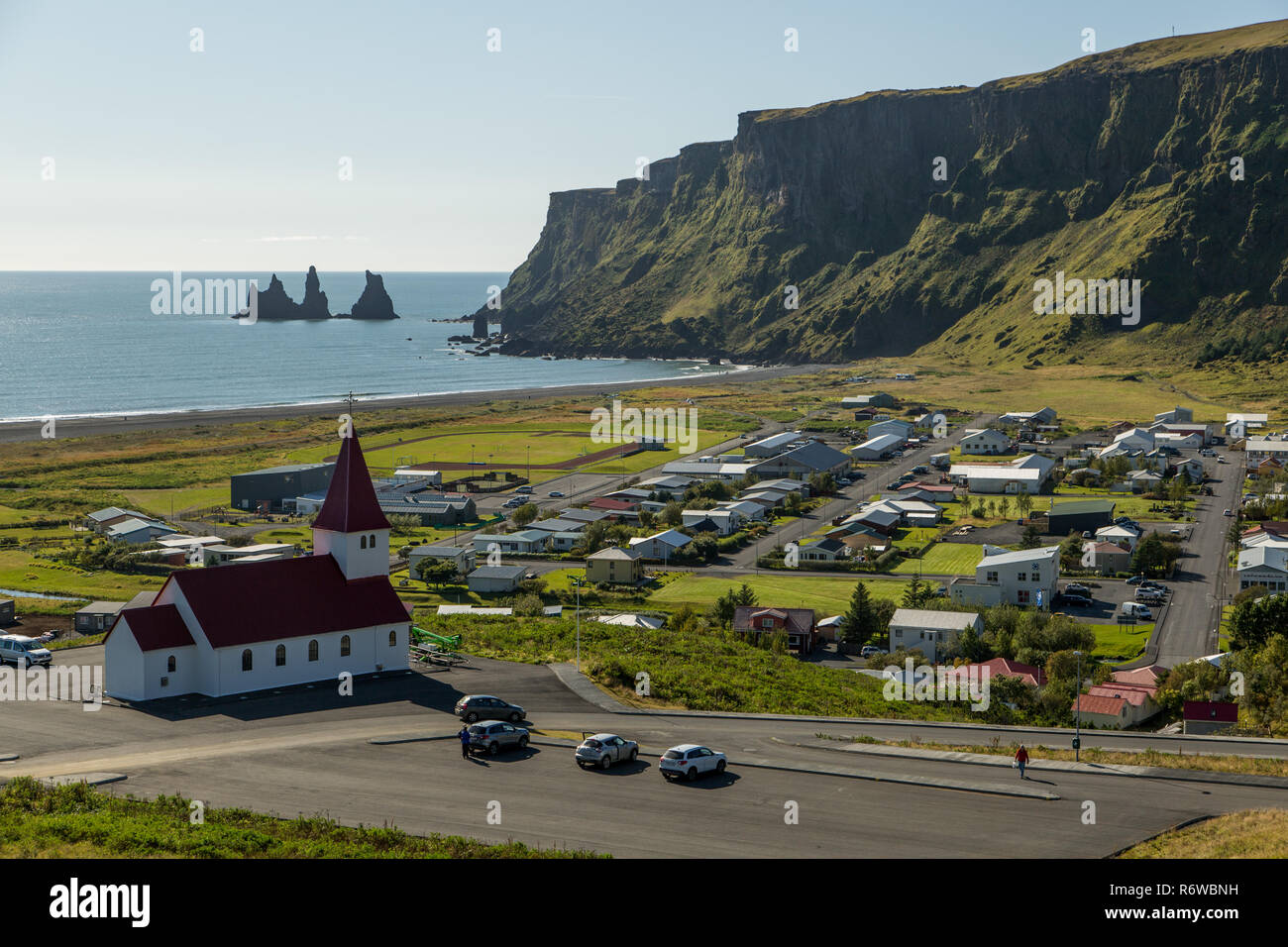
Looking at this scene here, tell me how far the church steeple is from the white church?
0.04 meters

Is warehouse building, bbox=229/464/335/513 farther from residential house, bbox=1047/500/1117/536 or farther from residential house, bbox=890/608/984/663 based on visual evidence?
residential house, bbox=1047/500/1117/536

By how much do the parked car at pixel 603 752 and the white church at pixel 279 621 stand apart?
42.8 ft

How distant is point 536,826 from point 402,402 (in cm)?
16333

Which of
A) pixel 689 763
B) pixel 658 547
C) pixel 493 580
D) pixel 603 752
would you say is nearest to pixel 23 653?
pixel 603 752

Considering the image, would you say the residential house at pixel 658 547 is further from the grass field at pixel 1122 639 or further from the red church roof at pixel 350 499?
the red church roof at pixel 350 499

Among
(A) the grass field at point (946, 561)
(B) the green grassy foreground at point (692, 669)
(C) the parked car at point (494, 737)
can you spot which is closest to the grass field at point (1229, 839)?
(C) the parked car at point (494, 737)

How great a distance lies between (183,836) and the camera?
A: 24.1 m

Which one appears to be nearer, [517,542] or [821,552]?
[821,552]

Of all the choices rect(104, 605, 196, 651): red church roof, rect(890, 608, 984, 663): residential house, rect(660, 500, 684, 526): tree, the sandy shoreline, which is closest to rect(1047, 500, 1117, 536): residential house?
rect(660, 500, 684, 526): tree

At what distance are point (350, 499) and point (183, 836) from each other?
799 inches

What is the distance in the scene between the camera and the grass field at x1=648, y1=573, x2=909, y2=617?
70.5m

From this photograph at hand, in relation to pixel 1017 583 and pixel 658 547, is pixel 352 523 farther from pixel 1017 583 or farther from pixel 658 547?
pixel 1017 583

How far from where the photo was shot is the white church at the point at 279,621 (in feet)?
128
